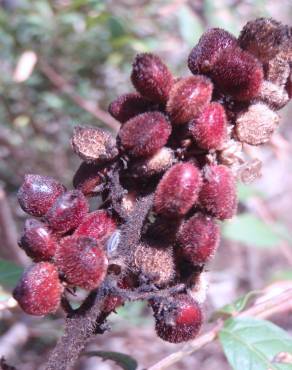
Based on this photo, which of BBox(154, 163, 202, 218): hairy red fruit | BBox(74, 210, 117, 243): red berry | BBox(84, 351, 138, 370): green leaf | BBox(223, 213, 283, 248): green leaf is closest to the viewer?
BBox(154, 163, 202, 218): hairy red fruit

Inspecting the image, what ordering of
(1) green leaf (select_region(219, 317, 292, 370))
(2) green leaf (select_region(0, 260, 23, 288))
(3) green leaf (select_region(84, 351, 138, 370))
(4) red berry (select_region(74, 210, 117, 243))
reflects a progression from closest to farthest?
(4) red berry (select_region(74, 210, 117, 243)) < (1) green leaf (select_region(219, 317, 292, 370)) < (3) green leaf (select_region(84, 351, 138, 370)) < (2) green leaf (select_region(0, 260, 23, 288))

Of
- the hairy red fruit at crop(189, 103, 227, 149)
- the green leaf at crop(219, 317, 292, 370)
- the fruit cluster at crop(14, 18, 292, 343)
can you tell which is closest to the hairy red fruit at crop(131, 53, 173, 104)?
the fruit cluster at crop(14, 18, 292, 343)

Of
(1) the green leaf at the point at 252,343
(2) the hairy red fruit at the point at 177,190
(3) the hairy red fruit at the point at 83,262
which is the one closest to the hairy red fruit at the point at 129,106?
(2) the hairy red fruit at the point at 177,190

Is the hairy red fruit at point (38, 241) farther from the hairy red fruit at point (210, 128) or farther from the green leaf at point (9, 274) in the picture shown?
the green leaf at point (9, 274)

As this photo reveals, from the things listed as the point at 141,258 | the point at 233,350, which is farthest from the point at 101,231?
the point at 233,350

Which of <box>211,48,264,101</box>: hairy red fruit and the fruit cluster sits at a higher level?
<box>211,48,264,101</box>: hairy red fruit

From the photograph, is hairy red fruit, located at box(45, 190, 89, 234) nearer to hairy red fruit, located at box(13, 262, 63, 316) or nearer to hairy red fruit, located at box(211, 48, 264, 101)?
hairy red fruit, located at box(13, 262, 63, 316)

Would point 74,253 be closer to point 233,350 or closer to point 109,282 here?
point 109,282
